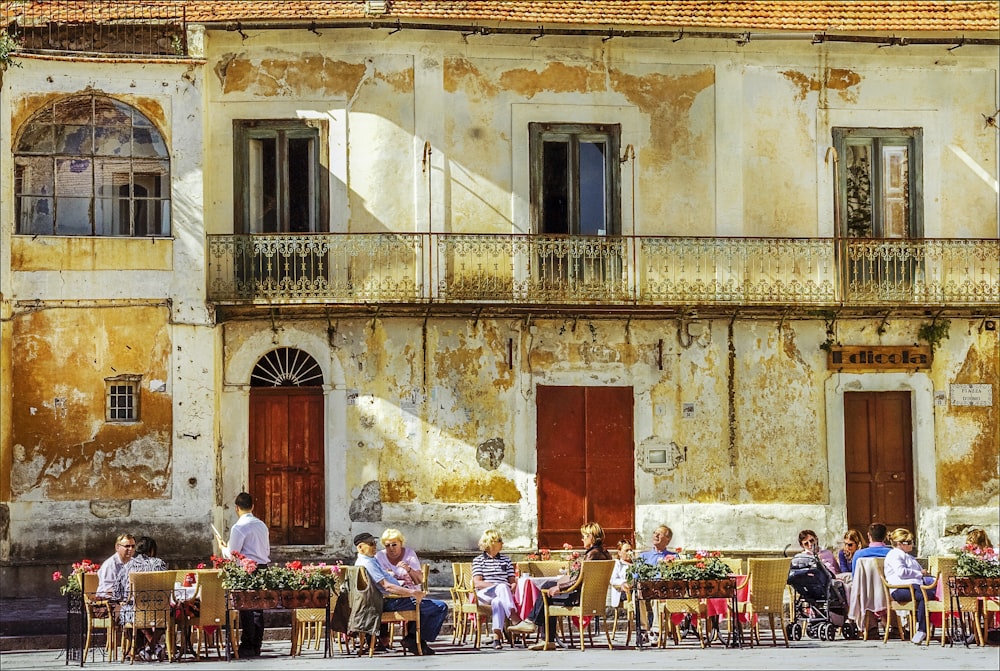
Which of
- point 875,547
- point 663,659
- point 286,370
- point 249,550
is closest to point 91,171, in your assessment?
point 286,370

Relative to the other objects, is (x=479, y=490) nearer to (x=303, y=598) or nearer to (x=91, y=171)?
(x=91, y=171)

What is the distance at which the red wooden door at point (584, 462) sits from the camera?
79.4ft

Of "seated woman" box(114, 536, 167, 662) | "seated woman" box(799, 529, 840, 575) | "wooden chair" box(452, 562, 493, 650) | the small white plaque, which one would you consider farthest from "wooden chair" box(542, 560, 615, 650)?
the small white plaque

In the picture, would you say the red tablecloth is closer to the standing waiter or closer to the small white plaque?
the standing waiter

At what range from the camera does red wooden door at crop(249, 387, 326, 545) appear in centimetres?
2398

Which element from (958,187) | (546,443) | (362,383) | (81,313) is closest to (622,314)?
(546,443)

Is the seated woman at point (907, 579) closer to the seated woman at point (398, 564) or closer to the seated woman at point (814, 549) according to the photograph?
the seated woman at point (814, 549)

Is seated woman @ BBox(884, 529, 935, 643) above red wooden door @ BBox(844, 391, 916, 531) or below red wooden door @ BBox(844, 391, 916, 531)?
below

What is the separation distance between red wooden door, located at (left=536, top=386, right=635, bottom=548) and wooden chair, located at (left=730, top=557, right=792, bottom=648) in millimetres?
6876

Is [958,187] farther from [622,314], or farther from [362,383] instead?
[362,383]

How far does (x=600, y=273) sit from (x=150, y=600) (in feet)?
31.4

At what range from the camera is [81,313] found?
2322 cm

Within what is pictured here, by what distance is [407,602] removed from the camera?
672 inches

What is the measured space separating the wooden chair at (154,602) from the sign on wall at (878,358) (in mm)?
11362
